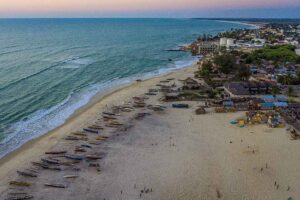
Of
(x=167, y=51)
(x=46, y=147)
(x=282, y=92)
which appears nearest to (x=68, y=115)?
(x=46, y=147)

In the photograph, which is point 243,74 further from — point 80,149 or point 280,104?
point 80,149

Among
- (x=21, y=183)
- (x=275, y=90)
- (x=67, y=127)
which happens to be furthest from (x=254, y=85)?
(x=21, y=183)

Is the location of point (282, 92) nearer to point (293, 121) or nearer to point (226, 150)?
point (293, 121)

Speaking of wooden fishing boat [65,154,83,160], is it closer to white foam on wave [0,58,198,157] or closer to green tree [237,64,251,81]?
white foam on wave [0,58,198,157]

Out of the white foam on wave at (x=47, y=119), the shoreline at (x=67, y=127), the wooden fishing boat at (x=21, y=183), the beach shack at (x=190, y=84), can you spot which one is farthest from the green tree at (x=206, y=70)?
the wooden fishing boat at (x=21, y=183)

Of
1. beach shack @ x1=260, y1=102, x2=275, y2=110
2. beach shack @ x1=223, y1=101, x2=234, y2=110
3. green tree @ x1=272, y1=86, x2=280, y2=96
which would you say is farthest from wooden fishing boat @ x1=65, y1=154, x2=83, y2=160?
green tree @ x1=272, y1=86, x2=280, y2=96
